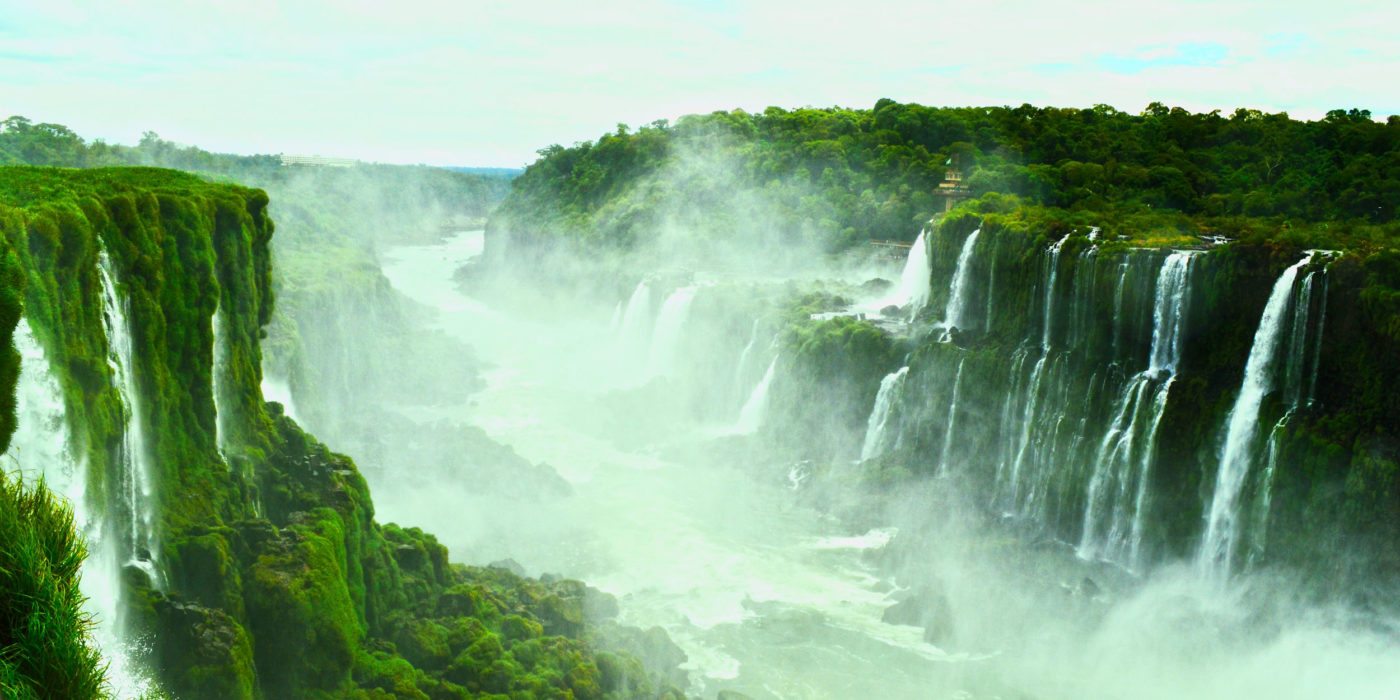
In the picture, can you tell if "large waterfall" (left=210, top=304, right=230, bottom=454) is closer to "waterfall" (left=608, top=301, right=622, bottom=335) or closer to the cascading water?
the cascading water

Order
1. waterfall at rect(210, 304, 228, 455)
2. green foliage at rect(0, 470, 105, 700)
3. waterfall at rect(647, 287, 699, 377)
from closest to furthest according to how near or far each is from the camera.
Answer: green foliage at rect(0, 470, 105, 700) < waterfall at rect(210, 304, 228, 455) < waterfall at rect(647, 287, 699, 377)

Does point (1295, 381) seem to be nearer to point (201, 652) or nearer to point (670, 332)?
point (201, 652)

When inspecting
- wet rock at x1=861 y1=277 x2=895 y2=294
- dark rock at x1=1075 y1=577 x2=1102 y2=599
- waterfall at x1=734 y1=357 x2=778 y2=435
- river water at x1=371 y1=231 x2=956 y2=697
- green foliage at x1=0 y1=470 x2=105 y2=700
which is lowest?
river water at x1=371 y1=231 x2=956 y2=697

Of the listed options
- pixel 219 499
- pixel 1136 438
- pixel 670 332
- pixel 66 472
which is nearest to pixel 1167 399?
pixel 1136 438

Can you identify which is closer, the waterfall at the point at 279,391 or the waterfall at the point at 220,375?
the waterfall at the point at 220,375

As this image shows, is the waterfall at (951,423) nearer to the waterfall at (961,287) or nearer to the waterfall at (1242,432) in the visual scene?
the waterfall at (961,287)

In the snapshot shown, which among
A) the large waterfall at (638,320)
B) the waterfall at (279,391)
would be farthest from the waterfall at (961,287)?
the waterfall at (279,391)

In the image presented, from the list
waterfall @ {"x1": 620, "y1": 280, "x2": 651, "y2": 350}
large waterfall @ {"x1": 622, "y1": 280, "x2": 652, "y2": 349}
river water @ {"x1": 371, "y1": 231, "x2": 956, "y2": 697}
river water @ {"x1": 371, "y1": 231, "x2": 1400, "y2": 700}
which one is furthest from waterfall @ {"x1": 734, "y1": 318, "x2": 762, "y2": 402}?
waterfall @ {"x1": 620, "y1": 280, "x2": 651, "y2": 350}

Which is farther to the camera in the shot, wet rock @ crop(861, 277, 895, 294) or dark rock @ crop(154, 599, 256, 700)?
wet rock @ crop(861, 277, 895, 294)
